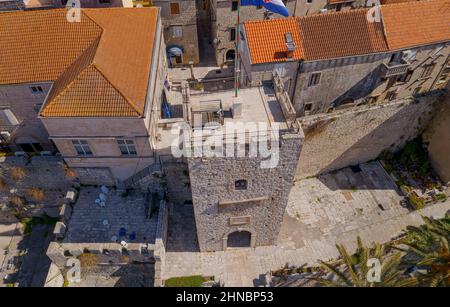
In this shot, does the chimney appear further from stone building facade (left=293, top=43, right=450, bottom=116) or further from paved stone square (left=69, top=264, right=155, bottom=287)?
paved stone square (left=69, top=264, right=155, bottom=287)

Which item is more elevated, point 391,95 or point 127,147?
point 391,95

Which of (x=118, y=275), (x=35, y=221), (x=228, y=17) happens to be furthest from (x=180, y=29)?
(x=118, y=275)

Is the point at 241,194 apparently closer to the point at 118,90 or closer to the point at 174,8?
the point at 118,90

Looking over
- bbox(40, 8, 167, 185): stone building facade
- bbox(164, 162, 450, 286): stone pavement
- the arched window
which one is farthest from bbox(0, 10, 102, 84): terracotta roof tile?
bbox(164, 162, 450, 286): stone pavement

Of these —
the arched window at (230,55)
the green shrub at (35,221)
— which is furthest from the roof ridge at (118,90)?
the arched window at (230,55)

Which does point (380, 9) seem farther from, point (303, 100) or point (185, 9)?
point (185, 9)

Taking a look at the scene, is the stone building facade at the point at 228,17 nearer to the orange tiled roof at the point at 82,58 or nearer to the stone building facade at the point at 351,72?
the stone building facade at the point at 351,72
